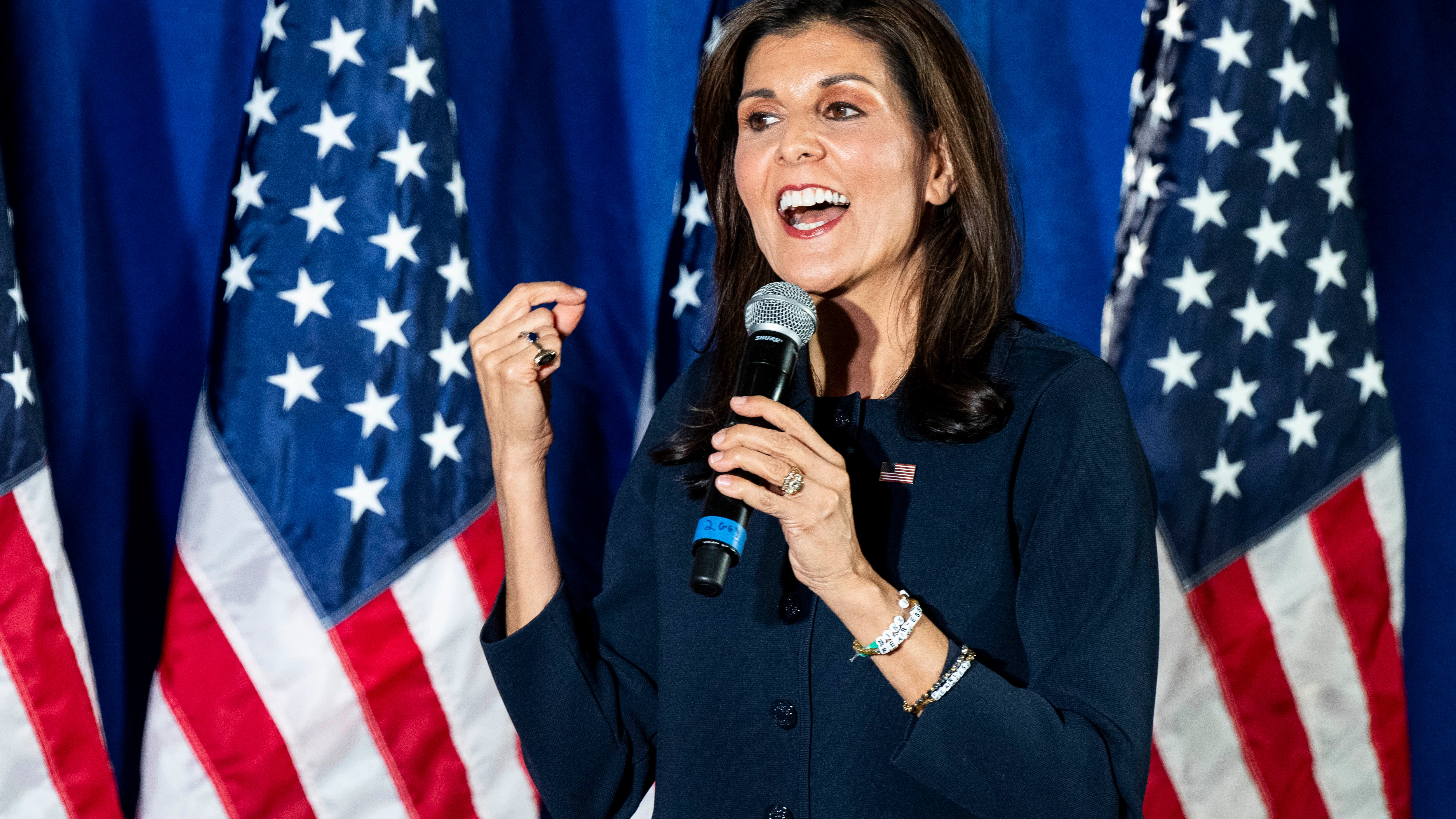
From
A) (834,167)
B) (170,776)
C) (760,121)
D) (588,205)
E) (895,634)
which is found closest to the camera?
(895,634)

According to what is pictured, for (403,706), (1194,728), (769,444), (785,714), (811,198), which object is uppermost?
(811,198)

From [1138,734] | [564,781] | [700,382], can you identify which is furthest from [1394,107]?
[564,781]

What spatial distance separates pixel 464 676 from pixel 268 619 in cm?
37

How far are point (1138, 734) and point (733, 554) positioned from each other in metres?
0.46

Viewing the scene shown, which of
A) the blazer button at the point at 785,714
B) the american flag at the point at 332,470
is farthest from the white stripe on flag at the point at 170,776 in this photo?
the blazer button at the point at 785,714

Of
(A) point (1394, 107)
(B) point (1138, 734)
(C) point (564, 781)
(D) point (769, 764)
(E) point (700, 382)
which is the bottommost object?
(C) point (564, 781)

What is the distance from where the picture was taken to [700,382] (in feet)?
5.40

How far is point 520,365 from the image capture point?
4.91 feet

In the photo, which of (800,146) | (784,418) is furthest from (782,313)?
(800,146)

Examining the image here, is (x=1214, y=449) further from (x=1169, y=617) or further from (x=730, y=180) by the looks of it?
(x=730, y=180)

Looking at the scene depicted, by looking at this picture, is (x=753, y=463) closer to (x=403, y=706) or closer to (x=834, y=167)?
(x=834, y=167)

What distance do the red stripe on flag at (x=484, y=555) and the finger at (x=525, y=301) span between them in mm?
937

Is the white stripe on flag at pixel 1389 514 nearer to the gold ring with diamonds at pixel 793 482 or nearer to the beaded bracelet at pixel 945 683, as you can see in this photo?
the beaded bracelet at pixel 945 683

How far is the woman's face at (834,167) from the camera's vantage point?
4.60 ft
